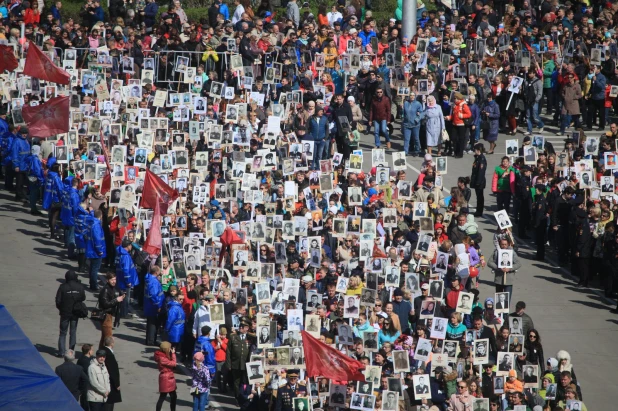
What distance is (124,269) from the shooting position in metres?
25.3

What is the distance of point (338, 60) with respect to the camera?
35.8 m

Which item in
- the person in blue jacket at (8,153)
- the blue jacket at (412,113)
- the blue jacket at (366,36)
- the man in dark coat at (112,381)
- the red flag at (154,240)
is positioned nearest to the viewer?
the man in dark coat at (112,381)

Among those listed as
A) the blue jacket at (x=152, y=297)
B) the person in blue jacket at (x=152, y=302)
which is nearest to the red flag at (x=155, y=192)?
the person in blue jacket at (x=152, y=302)

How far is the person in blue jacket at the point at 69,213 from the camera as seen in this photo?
27.9 metres

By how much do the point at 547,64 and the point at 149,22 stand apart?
439 inches

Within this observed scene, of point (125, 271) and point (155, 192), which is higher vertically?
point (155, 192)

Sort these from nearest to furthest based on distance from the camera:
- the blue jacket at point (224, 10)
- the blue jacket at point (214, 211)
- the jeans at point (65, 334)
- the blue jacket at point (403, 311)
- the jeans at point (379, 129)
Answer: the jeans at point (65, 334) → the blue jacket at point (403, 311) → the blue jacket at point (214, 211) → the jeans at point (379, 129) → the blue jacket at point (224, 10)

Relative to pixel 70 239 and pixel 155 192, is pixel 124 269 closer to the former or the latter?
pixel 155 192

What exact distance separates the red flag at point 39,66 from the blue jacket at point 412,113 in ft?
27.1

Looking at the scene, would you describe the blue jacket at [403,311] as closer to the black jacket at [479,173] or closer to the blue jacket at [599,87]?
the black jacket at [479,173]

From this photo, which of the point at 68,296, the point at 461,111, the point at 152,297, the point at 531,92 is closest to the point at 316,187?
the point at 152,297

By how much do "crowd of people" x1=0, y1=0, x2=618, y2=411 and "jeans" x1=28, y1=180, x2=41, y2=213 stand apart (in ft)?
0.27

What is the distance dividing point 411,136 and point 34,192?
9.71 metres

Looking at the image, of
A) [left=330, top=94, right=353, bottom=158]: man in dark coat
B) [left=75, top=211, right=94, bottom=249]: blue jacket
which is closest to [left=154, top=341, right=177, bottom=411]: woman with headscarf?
[left=75, top=211, right=94, bottom=249]: blue jacket
